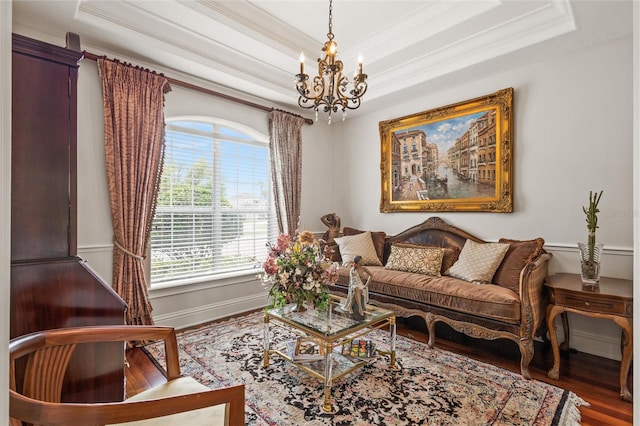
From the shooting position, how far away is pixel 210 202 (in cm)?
370

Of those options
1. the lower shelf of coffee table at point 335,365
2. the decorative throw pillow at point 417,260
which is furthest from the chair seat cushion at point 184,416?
the decorative throw pillow at point 417,260

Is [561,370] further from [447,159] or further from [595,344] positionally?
[447,159]

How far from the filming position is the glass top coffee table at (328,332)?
2.00m

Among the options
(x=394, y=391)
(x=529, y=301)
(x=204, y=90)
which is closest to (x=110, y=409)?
(x=394, y=391)

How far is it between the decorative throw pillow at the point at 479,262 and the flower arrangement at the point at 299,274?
1481 mm

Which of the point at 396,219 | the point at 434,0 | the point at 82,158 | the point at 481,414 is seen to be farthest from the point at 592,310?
the point at 82,158

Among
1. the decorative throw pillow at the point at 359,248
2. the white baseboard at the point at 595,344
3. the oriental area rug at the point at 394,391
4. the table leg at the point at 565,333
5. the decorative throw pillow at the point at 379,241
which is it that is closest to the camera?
the oriental area rug at the point at 394,391

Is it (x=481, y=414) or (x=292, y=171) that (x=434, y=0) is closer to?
(x=292, y=171)

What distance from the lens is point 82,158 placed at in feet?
9.03

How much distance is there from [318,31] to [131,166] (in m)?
2.22

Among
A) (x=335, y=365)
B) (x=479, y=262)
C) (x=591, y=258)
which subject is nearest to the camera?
(x=335, y=365)

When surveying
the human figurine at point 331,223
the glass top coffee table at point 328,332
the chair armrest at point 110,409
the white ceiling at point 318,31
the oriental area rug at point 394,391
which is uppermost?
the white ceiling at point 318,31

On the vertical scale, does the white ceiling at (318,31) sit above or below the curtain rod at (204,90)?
above

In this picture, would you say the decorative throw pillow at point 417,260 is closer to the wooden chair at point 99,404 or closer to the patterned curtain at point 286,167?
the patterned curtain at point 286,167
